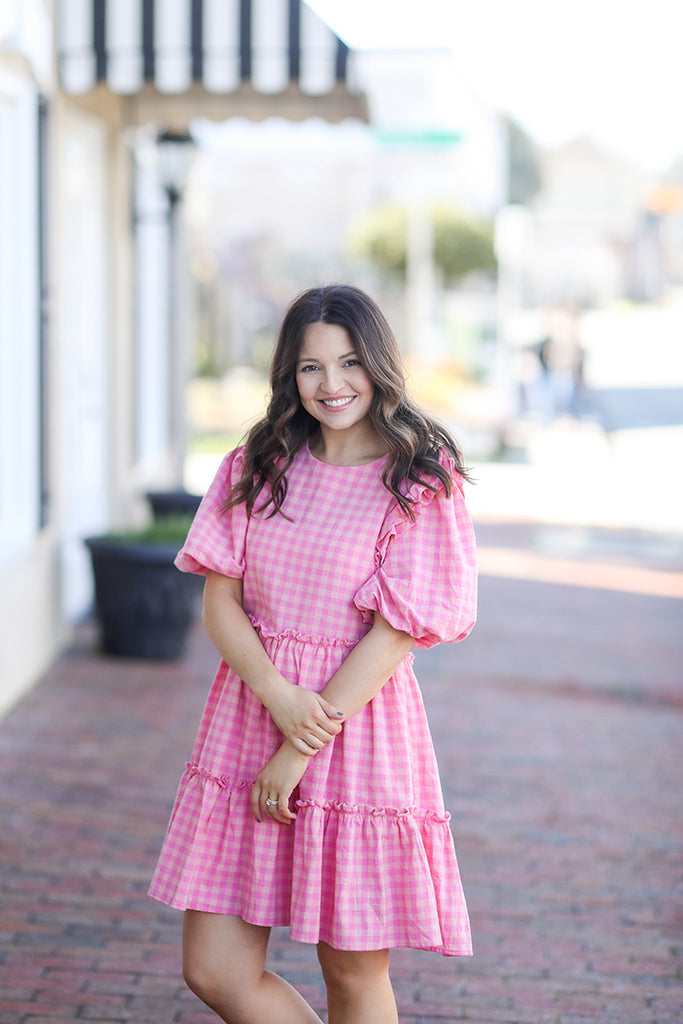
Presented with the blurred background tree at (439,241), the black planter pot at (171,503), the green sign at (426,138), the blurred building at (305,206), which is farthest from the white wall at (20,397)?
the blurred background tree at (439,241)

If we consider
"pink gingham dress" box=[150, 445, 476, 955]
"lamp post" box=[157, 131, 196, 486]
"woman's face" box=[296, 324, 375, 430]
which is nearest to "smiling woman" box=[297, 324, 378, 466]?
"woman's face" box=[296, 324, 375, 430]

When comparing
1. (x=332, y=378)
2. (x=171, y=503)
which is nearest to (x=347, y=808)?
(x=332, y=378)

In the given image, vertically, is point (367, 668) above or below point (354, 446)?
below

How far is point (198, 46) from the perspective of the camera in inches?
245

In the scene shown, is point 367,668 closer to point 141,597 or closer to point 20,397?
point 20,397

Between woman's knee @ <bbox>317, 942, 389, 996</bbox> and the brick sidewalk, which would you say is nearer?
woman's knee @ <bbox>317, 942, 389, 996</bbox>

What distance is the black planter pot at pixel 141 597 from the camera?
6375mm

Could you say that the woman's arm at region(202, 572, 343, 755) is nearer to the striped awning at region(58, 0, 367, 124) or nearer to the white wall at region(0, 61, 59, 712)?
the white wall at region(0, 61, 59, 712)

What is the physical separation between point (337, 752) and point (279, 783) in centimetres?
13

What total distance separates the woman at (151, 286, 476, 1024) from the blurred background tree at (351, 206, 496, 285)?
88.7 ft

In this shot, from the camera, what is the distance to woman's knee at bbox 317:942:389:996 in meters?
2.36

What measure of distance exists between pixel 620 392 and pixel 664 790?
77.0 ft

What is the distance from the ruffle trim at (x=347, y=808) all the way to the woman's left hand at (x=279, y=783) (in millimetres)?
47

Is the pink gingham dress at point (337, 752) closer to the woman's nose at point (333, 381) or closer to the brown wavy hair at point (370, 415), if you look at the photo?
the brown wavy hair at point (370, 415)
